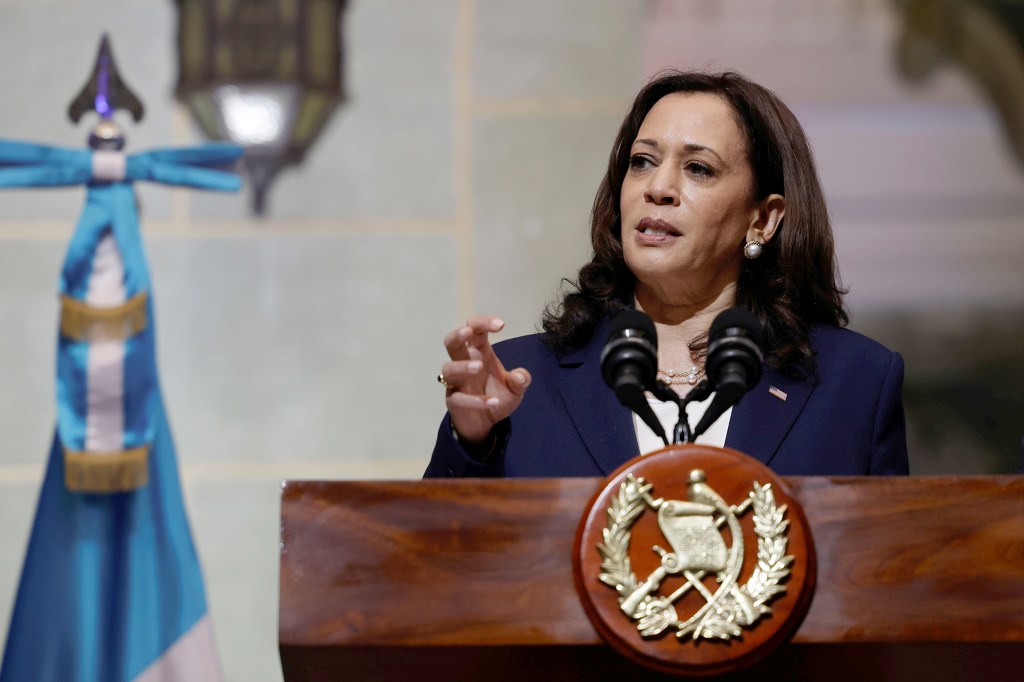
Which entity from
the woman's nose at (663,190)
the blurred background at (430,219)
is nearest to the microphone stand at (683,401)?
the woman's nose at (663,190)

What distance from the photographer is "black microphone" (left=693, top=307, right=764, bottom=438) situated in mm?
1558

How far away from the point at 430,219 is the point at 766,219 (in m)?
1.47

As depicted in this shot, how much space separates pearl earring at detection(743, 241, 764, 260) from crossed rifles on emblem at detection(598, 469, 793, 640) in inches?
39.8

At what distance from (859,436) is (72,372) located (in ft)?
5.80

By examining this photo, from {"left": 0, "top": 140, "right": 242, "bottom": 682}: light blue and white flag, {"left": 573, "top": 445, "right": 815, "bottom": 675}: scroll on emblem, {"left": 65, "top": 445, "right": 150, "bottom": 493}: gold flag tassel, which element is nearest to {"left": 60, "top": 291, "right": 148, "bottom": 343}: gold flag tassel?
{"left": 0, "top": 140, "right": 242, "bottom": 682}: light blue and white flag

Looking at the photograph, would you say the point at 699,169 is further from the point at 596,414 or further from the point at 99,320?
the point at 99,320

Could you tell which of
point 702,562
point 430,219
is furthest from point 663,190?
point 430,219

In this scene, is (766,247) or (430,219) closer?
(766,247)

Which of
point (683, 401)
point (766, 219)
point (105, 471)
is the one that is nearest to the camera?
point (683, 401)

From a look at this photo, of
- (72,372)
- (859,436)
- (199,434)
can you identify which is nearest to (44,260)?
(199,434)

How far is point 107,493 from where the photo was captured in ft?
9.45

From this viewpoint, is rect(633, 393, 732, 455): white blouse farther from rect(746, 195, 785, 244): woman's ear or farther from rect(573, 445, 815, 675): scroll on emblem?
rect(573, 445, 815, 675): scroll on emblem

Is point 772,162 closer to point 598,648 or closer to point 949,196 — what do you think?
point 598,648

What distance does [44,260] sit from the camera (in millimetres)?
3768
